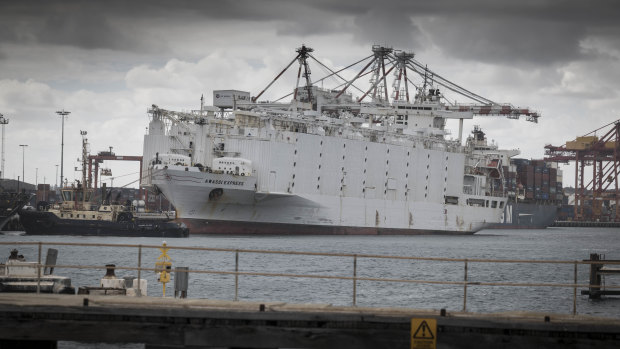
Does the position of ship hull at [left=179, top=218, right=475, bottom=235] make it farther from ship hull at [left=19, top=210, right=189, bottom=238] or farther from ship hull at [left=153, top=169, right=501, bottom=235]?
ship hull at [left=19, top=210, right=189, bottom=238]

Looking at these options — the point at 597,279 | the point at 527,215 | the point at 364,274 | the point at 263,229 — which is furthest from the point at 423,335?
the point at 527,215

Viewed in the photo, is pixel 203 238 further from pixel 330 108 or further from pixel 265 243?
pixel 330 108

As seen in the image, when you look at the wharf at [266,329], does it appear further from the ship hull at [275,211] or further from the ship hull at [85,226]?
the ship hull at [275,211]

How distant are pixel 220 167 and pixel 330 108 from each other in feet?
85.4

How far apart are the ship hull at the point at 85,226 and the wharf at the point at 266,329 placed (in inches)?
2234

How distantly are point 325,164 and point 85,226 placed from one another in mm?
21910

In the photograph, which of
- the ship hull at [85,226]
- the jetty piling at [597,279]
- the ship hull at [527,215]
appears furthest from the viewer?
the ship hull at [527,215]

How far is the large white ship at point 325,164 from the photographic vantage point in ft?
240

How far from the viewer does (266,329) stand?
13.5 metres

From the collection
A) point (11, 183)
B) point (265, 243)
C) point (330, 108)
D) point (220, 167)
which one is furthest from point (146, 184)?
point (11, 183)

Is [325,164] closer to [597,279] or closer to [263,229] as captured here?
[263,229]

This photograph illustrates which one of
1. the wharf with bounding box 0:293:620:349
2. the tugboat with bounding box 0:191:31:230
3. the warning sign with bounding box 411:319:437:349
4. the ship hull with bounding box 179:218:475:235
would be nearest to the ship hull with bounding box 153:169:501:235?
the ship hull with bounding box 179:218:475:235

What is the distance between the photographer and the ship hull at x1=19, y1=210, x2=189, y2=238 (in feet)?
230

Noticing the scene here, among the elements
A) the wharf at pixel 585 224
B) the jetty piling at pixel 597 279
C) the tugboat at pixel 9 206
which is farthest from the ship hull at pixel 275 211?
the wharf at pixel 585 224
